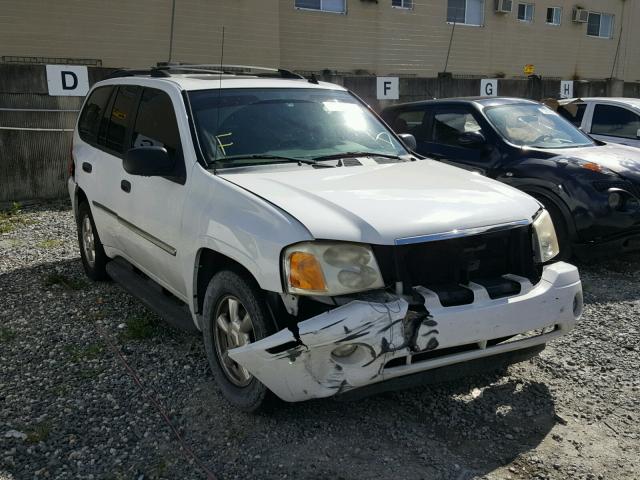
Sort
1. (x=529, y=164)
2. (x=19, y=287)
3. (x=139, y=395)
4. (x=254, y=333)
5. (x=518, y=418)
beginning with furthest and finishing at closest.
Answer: (x=529, y=164) → (x=19, y=287) → (x=139, y=395) → (x=518, y=418) → (x=254, y=333)

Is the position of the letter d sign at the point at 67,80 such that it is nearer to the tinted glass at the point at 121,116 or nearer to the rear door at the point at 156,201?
the tinted glass at the point at 121,116

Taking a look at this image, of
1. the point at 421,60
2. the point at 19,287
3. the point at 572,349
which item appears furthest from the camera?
the point at 421,60

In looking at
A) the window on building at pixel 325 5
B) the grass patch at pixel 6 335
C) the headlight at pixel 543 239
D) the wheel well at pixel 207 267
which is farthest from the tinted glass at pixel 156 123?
the window on building at pixel 325 5

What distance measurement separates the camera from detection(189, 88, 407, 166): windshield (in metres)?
3.96

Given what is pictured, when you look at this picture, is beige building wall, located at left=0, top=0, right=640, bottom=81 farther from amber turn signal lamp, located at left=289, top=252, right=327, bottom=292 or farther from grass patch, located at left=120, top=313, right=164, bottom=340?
amber turn signal lamp, located at left=289, top=252, right=327, bottom=292

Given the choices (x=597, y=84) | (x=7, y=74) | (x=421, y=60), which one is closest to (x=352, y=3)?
(x=421, y=60)

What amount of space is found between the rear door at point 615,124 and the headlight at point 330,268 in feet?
23.7

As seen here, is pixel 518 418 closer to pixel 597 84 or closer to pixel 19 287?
pixel 19 287

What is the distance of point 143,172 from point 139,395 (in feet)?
4.39

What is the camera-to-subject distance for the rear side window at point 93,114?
5.39 metres

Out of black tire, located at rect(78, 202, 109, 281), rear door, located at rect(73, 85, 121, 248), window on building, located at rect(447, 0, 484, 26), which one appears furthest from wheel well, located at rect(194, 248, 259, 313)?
window on building, located at rect(447, 0, 484, 26)

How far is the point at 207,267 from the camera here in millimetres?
3631

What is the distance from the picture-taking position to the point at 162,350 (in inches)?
170

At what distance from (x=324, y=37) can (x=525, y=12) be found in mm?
8197
